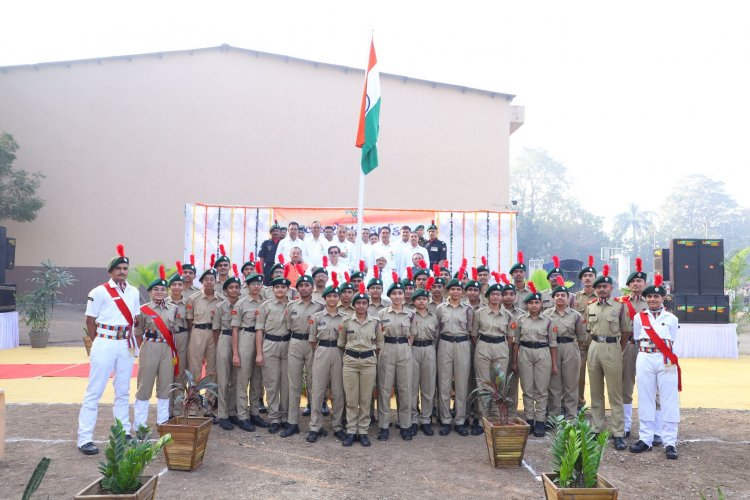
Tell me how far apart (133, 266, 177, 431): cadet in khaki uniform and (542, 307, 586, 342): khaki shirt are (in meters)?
3.95

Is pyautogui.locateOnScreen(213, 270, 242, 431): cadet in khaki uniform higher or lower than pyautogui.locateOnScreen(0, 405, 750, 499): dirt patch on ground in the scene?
higher

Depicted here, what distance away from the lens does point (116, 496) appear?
331 centimetres

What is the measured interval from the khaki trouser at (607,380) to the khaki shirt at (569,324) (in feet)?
1.14

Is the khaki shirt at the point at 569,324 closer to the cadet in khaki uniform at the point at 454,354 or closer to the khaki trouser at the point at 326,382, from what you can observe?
the cadet in khaki uniform at the point at 454,354

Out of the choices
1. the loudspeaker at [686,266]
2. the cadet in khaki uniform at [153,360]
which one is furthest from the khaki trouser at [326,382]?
the loudspeaker at [686,266]

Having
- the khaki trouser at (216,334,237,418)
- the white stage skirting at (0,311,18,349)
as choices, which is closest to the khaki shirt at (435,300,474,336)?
the khaki trouser at (216,334,237,418)

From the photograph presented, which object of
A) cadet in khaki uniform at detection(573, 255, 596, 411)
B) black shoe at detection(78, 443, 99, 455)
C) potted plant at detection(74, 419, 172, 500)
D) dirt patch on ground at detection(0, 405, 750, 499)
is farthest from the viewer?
cadet in khaki uniform at detection(573, 255, 596, 411)

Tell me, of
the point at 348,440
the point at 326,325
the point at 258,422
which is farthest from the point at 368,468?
the point at 258,422

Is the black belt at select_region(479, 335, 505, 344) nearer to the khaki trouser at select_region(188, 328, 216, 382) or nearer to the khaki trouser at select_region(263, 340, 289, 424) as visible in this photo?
the khaki trouser at select_region(263, 340, 289, 424)

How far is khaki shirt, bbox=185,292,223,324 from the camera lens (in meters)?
6.30

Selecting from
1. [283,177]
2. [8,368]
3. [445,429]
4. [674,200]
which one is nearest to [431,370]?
[445,429]

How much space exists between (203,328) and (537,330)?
11.7ft

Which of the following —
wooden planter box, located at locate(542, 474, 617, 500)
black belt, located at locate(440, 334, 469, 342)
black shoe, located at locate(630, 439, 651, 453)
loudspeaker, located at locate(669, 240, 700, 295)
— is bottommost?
black shoe, located at locate(630, 439, 651, 453)

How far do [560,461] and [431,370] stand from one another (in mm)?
2515
